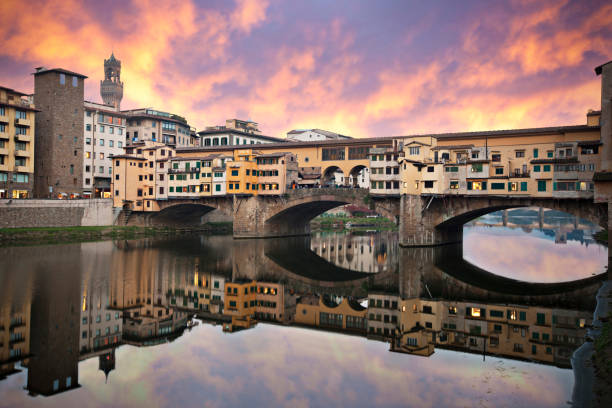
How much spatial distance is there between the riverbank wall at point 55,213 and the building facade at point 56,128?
703 centimetres

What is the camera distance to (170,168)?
68625 mm

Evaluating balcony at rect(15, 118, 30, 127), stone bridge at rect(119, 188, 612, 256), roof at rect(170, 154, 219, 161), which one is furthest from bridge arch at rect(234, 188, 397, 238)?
balcony at rect(15, 118, 30, 127)

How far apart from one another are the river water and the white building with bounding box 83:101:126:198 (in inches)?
1349

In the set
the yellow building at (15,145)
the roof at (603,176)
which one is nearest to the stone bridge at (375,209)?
the roof at (603,176)

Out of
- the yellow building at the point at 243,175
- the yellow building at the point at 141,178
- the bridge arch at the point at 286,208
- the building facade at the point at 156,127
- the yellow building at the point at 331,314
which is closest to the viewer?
the yellow building at the point at 331,314

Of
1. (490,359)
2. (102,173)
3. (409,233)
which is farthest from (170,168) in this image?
(490,359)

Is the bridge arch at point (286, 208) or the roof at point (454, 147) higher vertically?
the roof at point (454, 147)

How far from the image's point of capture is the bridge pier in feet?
168

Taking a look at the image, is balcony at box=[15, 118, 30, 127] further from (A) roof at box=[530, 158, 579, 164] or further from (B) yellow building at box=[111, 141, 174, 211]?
(A) roof at box=[530, 158, 579, 164]

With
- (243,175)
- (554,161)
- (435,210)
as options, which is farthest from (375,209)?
(554,161)

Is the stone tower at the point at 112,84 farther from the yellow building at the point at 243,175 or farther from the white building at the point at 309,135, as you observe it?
the yellow building at the point at 243,175

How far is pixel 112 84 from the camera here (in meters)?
138

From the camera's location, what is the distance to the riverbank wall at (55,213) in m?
53.3

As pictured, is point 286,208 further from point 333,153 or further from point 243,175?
point 333,153
